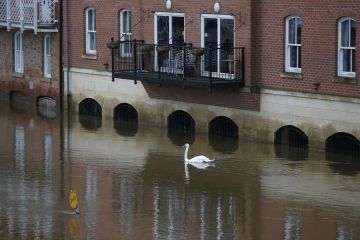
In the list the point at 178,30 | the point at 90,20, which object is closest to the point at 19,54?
the point at 90,20

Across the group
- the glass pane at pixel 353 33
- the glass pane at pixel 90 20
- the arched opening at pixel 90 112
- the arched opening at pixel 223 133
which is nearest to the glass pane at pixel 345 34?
the glass pane at pixel 353 33

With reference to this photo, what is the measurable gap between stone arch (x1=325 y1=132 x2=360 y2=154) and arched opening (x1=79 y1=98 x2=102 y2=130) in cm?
1044

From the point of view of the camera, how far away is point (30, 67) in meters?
47.2

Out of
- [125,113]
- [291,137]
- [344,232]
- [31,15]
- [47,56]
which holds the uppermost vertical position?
[31,15]

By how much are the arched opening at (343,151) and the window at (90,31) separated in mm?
12144

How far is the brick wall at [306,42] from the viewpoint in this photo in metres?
34.2

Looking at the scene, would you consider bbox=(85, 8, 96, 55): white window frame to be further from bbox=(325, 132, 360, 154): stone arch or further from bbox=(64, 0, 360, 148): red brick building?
bbox=(325, 132, 360, 154): stone arch

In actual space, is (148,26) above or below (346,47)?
above

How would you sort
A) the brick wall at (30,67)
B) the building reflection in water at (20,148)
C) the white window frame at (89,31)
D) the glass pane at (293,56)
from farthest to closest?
the brick wall at (30,67), the white window frame at (89,31), the glass pane at (293,56), the building reflection in water at (20,148)

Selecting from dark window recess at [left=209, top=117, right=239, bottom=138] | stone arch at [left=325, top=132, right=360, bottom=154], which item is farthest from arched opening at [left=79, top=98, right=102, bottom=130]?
stone arch at [left=325, top=132, right=360, bottom=154]

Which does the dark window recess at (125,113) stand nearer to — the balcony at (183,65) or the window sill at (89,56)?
the balcony at (183,65)

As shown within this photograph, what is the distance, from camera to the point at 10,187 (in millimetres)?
30516

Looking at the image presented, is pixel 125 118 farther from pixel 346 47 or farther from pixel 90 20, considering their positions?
pixel 346 47

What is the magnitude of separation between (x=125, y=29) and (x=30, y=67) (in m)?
6.34
